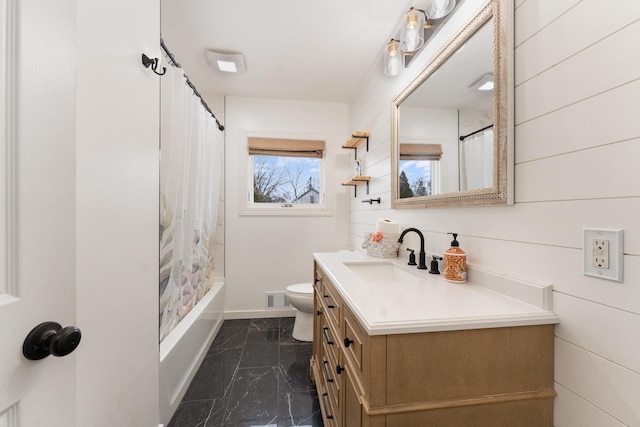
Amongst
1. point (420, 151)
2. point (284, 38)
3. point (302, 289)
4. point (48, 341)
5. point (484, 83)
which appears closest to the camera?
point (48, 341)

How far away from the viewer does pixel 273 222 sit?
288cm

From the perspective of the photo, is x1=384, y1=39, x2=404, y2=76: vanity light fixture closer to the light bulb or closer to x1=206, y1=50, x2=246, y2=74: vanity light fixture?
the light bulb

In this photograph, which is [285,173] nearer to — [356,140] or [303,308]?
[356,140]

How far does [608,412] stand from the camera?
0.67 m

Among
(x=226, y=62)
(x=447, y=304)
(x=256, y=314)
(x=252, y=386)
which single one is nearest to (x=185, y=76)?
(x=226, y=62)

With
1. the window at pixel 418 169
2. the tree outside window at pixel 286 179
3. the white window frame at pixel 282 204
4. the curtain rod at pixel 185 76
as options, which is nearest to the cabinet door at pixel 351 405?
the window at pixel 418 169

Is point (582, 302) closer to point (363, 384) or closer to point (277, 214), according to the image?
point (363, 384)

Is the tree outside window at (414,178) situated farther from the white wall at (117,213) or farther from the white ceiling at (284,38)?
the white wall at (117,213)

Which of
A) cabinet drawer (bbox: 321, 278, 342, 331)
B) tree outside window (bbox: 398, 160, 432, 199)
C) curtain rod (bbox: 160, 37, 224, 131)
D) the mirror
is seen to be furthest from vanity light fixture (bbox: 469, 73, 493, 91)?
curtain rod (bbox: 160, 37, 224, 131)

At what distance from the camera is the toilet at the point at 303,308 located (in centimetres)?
223

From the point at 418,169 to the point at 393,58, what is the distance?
0.71 meters

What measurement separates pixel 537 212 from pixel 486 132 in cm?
38

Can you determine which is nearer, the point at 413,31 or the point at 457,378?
the point at 457,378

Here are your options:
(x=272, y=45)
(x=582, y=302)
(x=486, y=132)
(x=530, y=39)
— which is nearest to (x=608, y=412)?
(x=582, y=302)
